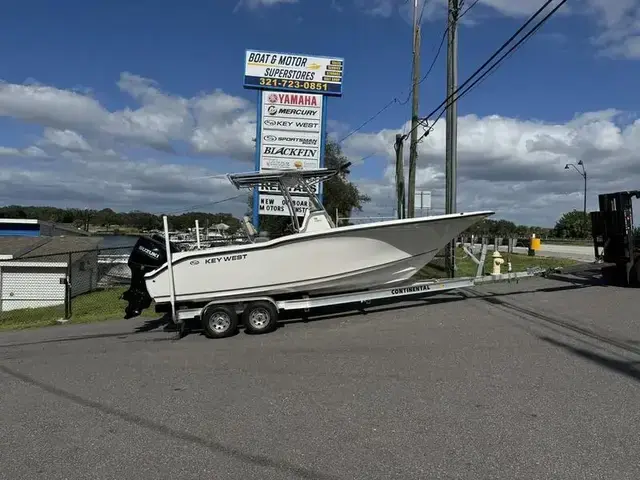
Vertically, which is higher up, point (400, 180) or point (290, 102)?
point (290, 102)

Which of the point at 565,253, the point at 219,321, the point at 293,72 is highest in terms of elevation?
the point at 293,72

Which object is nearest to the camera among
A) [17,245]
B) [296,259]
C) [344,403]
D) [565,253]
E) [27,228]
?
[344,403]

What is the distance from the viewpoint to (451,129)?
45.8ft

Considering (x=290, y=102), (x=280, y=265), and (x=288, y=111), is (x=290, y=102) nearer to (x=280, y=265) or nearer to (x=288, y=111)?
(x=288, y=111)

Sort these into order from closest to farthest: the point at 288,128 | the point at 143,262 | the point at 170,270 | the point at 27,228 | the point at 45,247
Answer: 1. the point at 170,270
2. the point at 143,262
3. the point at 288,128
4. the point at 45,247
5. the point at 27,228

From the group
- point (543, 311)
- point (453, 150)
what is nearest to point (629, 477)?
point (543, 311)

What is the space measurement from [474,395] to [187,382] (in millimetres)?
3087

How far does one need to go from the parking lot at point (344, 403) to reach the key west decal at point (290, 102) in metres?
8.59

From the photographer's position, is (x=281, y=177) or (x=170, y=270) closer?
(x=170, y=270)

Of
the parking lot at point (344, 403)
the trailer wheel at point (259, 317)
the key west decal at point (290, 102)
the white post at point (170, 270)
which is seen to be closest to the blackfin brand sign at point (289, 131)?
the key west decal at point (290, 102)

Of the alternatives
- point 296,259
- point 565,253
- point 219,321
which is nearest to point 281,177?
point 296,259

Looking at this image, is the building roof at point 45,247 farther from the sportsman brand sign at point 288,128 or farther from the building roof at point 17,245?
the sportsman brand sign at point 288,128

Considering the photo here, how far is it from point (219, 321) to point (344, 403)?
168 inches

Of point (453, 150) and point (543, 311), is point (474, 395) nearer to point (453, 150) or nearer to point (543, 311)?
point (543, 311)
